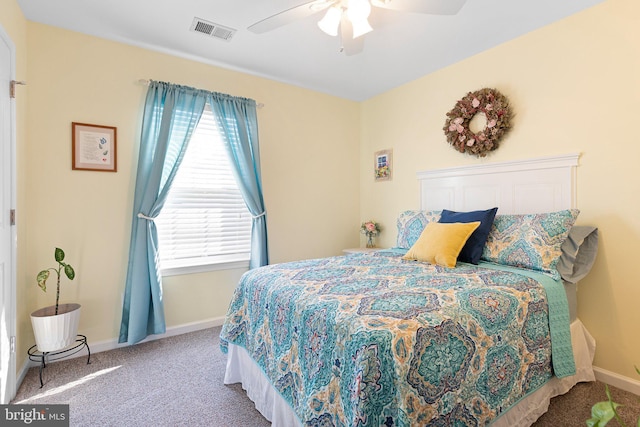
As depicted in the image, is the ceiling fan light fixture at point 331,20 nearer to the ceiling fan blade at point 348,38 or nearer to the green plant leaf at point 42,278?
the ceiling fan blade at point 348,38

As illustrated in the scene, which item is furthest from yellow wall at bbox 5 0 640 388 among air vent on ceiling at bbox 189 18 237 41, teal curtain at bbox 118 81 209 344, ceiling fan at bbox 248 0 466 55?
ceiling fan at bbox 248 0 466 55

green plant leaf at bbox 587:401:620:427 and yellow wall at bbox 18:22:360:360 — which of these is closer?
green plant leaf at bbox 587:401:620:427

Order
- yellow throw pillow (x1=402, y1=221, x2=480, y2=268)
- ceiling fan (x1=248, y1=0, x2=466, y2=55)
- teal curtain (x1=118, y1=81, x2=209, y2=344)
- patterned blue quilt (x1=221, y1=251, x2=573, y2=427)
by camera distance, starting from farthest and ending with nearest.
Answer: teal curtain (x1=118, y1=81, x2=209, y2=344)
yellow throw pillow (x1=402, y1=221, x2=480, y2=268)
ceiling fan (x1=248, y1=0, x2=466, y2=55)
patterned blue quilt (x1=221, y1=251, x2=573, y2=427)

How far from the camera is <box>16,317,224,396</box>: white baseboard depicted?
223 centimetres

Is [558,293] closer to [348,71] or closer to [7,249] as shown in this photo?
[348,71]

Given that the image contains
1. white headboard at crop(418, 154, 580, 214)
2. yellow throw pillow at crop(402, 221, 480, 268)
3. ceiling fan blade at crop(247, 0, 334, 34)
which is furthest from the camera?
white headboard at crop(418, 154, 580, 214)

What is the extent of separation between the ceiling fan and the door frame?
153 cm

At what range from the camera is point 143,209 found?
269 cm

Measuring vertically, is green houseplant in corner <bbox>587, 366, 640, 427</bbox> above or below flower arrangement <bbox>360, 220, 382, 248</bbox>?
below

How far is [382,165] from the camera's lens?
3.91m

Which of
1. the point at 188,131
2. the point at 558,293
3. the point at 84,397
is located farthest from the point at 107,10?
the point at 558,293

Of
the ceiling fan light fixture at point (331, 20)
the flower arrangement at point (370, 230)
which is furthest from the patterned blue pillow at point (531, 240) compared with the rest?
the ceiling fan light fixture at point (331, 20)

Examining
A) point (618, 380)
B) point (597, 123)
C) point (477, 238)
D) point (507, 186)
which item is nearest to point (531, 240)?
point (477, 238)

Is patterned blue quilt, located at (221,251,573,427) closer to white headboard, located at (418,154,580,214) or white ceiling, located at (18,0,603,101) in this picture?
white headboard, located at (418,154,580,214)
